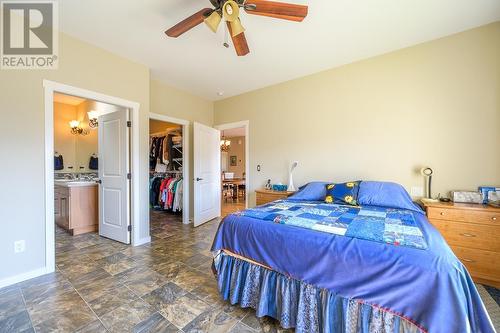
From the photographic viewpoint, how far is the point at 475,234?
80.6 inches

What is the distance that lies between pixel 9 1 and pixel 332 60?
3601 millimetres

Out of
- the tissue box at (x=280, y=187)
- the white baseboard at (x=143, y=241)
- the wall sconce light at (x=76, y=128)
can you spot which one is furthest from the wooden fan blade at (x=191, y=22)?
the wall sconce light at (x=76, y=128)

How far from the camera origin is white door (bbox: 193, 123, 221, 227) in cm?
402

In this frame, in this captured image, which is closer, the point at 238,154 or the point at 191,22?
the point at 191,22

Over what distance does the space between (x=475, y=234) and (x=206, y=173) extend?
387cm

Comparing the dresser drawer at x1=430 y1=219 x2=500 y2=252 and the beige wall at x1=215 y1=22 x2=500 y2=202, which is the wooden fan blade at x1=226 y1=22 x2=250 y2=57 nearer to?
the beige wall at x1=215 y1=22 x2=500 y2=202

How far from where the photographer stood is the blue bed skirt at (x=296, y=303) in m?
1.15

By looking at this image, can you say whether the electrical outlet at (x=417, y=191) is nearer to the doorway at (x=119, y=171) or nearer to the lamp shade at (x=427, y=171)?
the lamp shade at (x=427, y=171)

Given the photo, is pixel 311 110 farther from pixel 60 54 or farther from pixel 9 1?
pixel 9 1

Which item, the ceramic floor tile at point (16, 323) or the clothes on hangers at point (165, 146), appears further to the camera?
the clothes on hangers at point (165, 146)

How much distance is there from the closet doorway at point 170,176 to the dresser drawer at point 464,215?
151 inches

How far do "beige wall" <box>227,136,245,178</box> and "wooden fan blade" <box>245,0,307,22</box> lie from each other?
315 inches

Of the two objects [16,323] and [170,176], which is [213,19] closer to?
[16,323]

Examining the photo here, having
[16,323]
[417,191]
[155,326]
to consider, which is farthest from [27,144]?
[417,191]
